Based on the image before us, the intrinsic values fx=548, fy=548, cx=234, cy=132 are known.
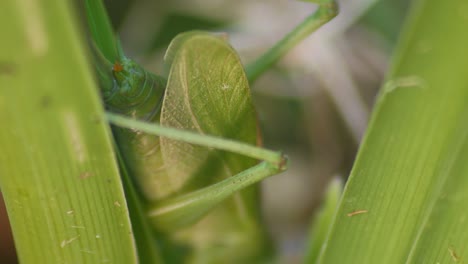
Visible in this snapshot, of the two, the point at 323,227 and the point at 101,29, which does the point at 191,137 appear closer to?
the point at 101,29

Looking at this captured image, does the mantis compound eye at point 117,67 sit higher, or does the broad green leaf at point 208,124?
the mantis compound eye at point 117,67

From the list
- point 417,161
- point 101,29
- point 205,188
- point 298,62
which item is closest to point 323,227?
point 205,188

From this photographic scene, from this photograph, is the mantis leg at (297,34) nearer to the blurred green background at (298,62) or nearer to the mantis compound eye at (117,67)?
the mantis compound eye at (117,67)

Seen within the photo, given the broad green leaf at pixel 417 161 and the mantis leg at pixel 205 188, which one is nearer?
the broad green leaf at pixel 417 161

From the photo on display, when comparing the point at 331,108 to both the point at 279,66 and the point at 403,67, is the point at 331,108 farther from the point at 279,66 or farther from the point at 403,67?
the point at 403,67

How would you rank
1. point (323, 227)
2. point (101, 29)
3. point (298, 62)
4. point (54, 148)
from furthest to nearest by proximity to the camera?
point (298, 62), point (323, 227), point (101, 29), point (54, 148)

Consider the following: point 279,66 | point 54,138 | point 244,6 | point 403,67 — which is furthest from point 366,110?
point 54,138

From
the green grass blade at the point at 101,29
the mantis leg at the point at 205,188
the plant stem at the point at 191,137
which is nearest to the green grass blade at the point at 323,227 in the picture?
the mantis leg at the point at 205,188
